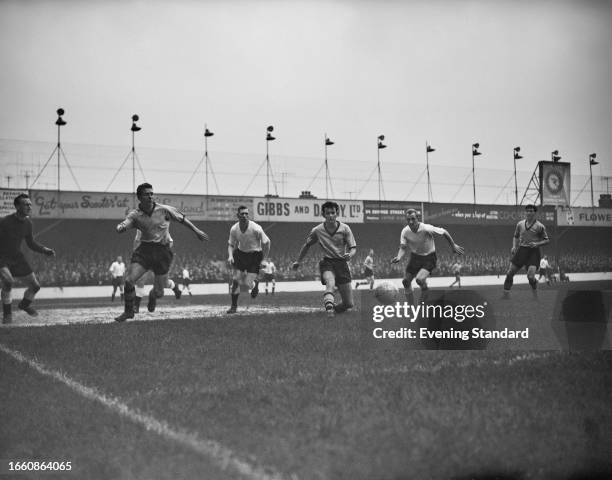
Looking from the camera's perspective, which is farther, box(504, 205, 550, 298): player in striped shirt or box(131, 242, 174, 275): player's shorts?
box(504, 205, 550, 298): player in striped shirt

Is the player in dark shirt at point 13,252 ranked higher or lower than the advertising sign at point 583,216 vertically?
lower

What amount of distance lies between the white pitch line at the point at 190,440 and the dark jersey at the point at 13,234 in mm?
6275

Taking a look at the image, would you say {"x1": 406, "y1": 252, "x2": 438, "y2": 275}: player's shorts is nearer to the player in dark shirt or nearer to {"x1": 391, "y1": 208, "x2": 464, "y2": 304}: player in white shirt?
{"x1": 391, "y1": 208, "x2": 464, "y2": 304}: player in white shirt

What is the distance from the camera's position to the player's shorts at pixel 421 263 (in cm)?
1209

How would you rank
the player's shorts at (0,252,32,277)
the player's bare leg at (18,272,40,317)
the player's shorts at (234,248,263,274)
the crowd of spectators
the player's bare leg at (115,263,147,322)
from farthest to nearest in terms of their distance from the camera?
the crowd of spectators → the player's shorts at (234,248,263,274) → the player's bare leg at (18,272,40,317) → the player's shorts at (0,252,32,277) → the player's bare leg at (115,263,147,322)

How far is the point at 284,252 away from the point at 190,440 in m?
27.2

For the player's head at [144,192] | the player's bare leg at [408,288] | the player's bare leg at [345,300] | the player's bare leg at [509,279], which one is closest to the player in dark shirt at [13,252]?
the player's head at [144,192]

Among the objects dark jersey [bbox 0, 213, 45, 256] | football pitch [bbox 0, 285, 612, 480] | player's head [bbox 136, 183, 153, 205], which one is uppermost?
player's head [bbox 136, 183, 153, 205]

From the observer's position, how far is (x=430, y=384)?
4.61 m

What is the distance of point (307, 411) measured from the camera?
12.6 feet

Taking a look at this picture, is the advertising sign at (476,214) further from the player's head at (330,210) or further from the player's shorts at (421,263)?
the player's head at (330,210)

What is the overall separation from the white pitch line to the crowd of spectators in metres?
21.8

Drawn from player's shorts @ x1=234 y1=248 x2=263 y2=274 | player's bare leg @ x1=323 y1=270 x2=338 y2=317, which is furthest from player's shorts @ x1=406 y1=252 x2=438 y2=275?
player's shorts @ x1=234 y1=248 x2=263 y2=274

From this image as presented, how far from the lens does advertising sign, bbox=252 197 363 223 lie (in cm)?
2831
